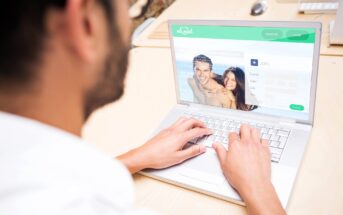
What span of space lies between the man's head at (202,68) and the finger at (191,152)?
0.18 metres

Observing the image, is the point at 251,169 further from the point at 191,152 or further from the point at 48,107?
the point at 48,107

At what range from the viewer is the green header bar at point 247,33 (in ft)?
2.54

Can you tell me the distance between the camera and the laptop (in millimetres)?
775

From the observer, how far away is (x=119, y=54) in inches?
20.5

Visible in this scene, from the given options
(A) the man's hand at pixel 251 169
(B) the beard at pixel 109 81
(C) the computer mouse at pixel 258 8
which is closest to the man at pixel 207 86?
(A) the man's hand at pixel 251 169

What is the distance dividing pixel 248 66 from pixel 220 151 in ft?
0.68

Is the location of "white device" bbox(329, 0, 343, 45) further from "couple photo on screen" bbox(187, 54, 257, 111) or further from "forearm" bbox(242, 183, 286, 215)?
"forearm" bbox(242, 183, 286, 215)

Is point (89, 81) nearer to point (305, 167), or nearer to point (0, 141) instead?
point (0, 141)

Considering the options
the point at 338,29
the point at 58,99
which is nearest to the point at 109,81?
the point at 58,99

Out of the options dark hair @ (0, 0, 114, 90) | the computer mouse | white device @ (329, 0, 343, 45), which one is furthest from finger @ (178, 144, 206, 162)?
the computer mouse

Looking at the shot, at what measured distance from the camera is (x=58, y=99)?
0.46m

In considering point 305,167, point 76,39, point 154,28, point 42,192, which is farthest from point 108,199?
point 154,28

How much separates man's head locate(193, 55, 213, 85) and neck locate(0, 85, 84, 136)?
463mm

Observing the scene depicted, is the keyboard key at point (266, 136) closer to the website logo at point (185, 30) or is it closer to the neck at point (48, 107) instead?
the website logo at point (185, 30)
